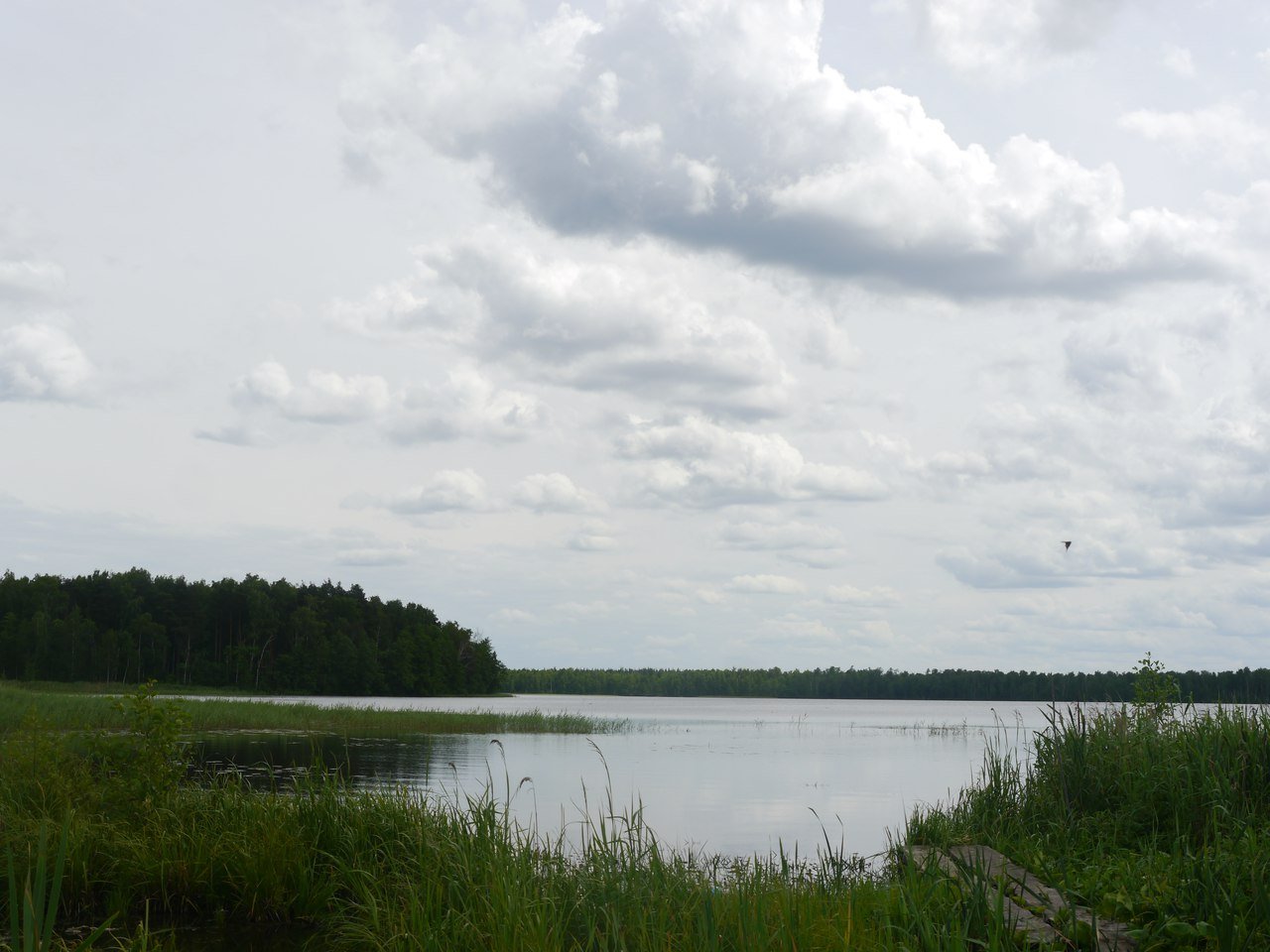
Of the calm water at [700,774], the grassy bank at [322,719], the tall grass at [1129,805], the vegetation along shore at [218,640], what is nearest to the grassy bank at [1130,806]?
the tall grass at [1129,805]

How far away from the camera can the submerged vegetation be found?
746 centimetres

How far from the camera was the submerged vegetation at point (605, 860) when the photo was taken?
7.46 metres

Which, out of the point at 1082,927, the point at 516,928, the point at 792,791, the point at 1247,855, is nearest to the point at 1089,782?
the point at 1247,855

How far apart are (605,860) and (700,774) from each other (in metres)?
29.1

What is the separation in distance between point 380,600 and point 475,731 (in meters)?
84.9

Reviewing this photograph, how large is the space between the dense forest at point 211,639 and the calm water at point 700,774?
63.0 metres

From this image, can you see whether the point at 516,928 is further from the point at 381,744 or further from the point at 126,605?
the point at 126,605

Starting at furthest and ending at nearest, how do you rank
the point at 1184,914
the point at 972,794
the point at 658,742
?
the point at 658,742, the point at 972,794, the point at 1184,914

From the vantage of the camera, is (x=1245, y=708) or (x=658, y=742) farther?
(x=658, y=742)

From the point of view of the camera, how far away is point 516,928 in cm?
741

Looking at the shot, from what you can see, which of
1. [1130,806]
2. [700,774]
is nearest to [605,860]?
[1130,806]

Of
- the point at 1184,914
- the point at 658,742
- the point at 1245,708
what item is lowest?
the point at 658,742

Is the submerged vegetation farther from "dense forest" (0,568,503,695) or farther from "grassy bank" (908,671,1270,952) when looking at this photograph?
"dense forest" (0,568,503,695)

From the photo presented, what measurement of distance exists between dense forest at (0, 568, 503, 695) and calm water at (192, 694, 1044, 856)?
63.0 meters
